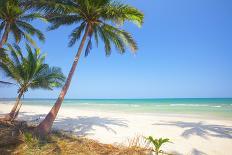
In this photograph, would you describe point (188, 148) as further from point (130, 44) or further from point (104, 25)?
point (104, 25)

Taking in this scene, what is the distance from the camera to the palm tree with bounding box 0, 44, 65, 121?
1117 centimetres

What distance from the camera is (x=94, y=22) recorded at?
955 centimetres

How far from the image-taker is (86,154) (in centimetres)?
582

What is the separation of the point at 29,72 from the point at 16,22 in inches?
143

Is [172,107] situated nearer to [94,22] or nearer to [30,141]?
[94,22]

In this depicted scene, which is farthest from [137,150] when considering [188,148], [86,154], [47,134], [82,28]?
[82,28]

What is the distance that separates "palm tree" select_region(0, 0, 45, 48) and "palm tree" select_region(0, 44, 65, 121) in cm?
127

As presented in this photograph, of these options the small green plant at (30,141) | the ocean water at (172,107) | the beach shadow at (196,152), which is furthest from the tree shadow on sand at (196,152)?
the ocean water at (172,107)

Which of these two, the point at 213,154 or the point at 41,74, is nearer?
the point at 213,154

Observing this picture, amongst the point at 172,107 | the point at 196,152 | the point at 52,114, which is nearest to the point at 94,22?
the point at 52,114

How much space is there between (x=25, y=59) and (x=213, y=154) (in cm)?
983

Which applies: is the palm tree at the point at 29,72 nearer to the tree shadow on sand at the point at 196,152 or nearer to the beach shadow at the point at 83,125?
the beach shadow at the point at 83,125

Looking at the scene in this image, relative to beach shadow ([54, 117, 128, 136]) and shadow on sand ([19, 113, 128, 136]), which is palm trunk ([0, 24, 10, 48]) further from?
beach shadow ([54, 117, 128, 136])

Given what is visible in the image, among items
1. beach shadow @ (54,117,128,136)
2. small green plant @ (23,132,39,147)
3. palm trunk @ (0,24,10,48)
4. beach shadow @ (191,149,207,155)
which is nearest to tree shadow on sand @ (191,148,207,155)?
beach shadow @ (191,149,207,155)
